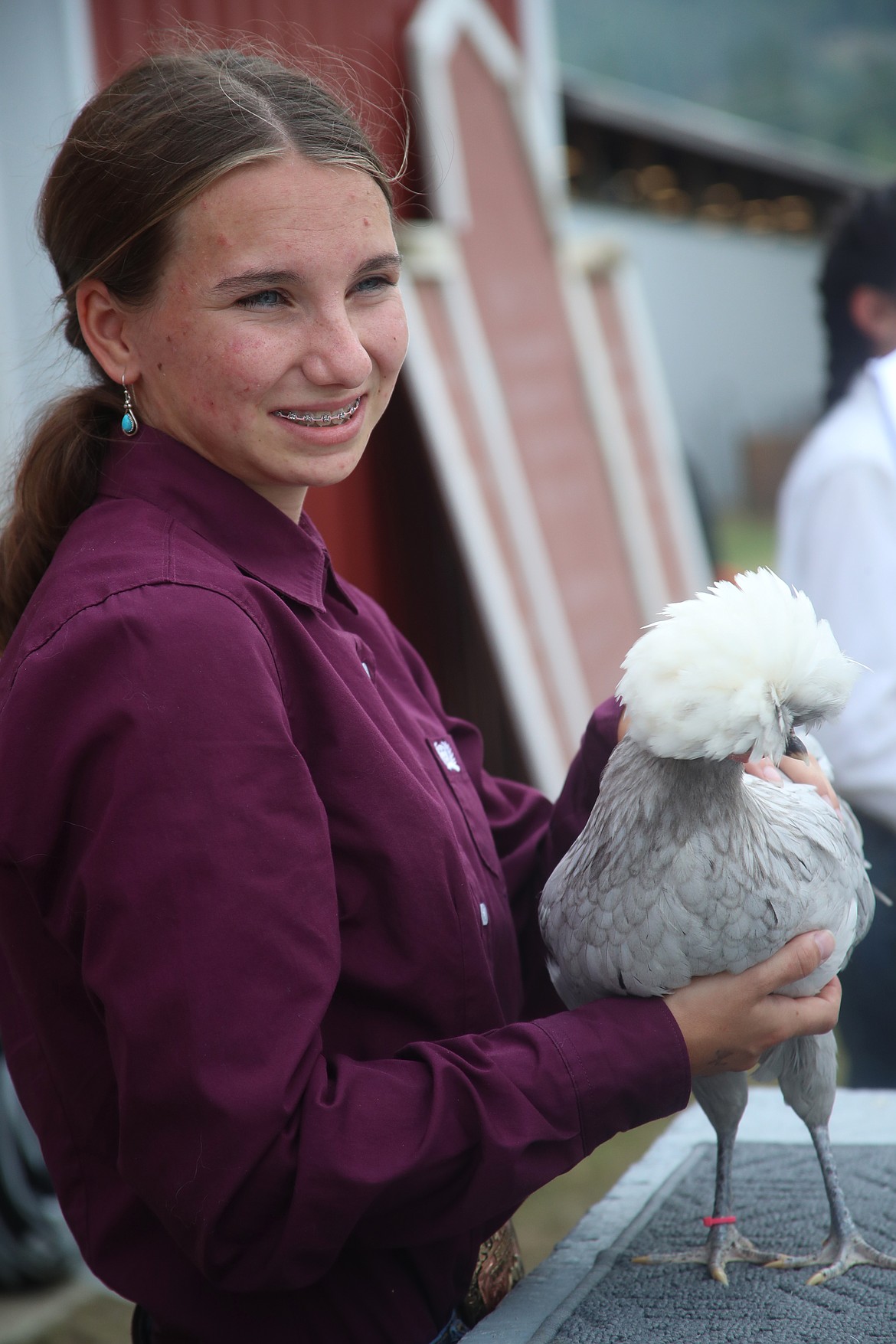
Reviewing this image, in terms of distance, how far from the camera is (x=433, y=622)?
16.2 feet

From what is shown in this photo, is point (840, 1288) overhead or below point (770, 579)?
below

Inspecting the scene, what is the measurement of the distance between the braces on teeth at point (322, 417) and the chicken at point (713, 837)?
1.36ft

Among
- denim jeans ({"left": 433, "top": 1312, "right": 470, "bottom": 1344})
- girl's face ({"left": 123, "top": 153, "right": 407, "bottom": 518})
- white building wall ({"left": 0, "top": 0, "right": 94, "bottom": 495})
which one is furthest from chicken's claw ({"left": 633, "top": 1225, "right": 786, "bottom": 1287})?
white building wall ({"left": 0, "top": 0, "right": 94, "bottom": 495})

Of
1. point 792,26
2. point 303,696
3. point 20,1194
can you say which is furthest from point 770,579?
point 792,26

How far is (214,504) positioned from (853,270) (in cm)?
231

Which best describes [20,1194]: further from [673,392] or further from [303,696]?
[673,392]

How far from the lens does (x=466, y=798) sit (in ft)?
4.97

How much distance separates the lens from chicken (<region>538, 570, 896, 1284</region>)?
1294 millimetres

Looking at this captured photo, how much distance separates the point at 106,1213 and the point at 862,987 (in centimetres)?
195

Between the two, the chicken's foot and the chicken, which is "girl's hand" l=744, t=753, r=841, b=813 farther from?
the chicken's foot

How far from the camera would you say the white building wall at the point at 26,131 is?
336 cm

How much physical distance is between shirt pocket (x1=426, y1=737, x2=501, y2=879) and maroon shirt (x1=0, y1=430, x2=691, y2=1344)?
50 millimetres

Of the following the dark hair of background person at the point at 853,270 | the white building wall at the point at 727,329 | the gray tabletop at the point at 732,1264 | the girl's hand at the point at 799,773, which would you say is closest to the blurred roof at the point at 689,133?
the white building wall at the point at 727,329

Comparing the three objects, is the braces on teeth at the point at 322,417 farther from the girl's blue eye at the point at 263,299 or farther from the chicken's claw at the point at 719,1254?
the chicken's claw at the point at 719,1254
